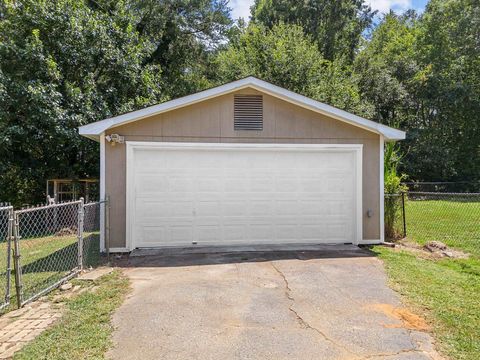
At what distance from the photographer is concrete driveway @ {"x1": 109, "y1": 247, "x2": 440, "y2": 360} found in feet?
11.5

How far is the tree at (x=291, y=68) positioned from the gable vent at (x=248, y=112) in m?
9.01

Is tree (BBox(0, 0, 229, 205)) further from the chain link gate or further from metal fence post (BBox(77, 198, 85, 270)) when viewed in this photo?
metal fence post (BBox(77, 198, 85, 270))

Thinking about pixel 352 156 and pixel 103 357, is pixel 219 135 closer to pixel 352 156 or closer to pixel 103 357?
pixel 352 156

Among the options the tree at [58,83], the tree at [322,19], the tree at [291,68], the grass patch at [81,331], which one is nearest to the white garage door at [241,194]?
the grass patch at [81,331]

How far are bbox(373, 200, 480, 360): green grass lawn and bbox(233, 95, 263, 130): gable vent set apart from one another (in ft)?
12.1

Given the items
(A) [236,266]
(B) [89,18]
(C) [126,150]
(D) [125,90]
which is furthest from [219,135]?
(B) [89,18]

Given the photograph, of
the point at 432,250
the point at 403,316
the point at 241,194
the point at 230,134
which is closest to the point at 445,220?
the point at 432,250

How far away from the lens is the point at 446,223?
10836mm

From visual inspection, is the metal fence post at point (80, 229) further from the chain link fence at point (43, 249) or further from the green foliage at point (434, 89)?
the green foliage at point (434, 89)

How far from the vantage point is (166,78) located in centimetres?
1883

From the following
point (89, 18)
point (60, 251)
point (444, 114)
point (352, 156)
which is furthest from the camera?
point (444, 114)

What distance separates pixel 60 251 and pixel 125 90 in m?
7.76

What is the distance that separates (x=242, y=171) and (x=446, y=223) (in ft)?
21.2

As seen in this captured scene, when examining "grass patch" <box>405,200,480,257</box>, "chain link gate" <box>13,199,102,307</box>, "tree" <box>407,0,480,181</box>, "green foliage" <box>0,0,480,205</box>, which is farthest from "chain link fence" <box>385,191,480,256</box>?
"tree" <box>407,0,480,181</box>
